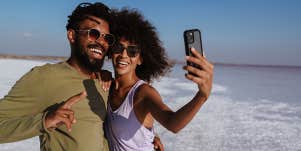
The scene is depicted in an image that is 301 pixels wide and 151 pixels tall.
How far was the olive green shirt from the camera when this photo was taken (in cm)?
195

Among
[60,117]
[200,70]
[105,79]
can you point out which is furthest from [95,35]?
[200,70]

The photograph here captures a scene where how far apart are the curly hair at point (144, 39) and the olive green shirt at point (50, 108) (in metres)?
0.64

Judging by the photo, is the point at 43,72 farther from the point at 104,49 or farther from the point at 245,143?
the point at 245,143

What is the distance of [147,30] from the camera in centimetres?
312

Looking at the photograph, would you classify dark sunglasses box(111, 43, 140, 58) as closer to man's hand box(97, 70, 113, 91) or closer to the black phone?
man's hand box(97, 70, 113, 91)

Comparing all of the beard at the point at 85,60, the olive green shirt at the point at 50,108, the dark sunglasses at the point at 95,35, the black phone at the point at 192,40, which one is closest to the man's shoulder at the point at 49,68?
the olive green shirt at the point at 50,108

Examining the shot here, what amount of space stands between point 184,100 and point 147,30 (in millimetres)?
8242

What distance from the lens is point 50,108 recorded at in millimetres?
2084

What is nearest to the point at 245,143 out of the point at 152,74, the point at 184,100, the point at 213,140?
the point at 213,140

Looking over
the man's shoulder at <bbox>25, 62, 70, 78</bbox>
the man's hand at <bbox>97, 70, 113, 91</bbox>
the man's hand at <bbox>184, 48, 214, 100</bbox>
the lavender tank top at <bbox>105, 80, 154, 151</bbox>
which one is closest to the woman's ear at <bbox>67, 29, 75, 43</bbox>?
the man's hand at <bbox>97, 70, 113, 91</bbox>

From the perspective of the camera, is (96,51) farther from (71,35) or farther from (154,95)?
(154,95)

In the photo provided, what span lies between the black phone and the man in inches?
22.6

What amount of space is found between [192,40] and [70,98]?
0.66 metres

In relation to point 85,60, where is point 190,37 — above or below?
above
